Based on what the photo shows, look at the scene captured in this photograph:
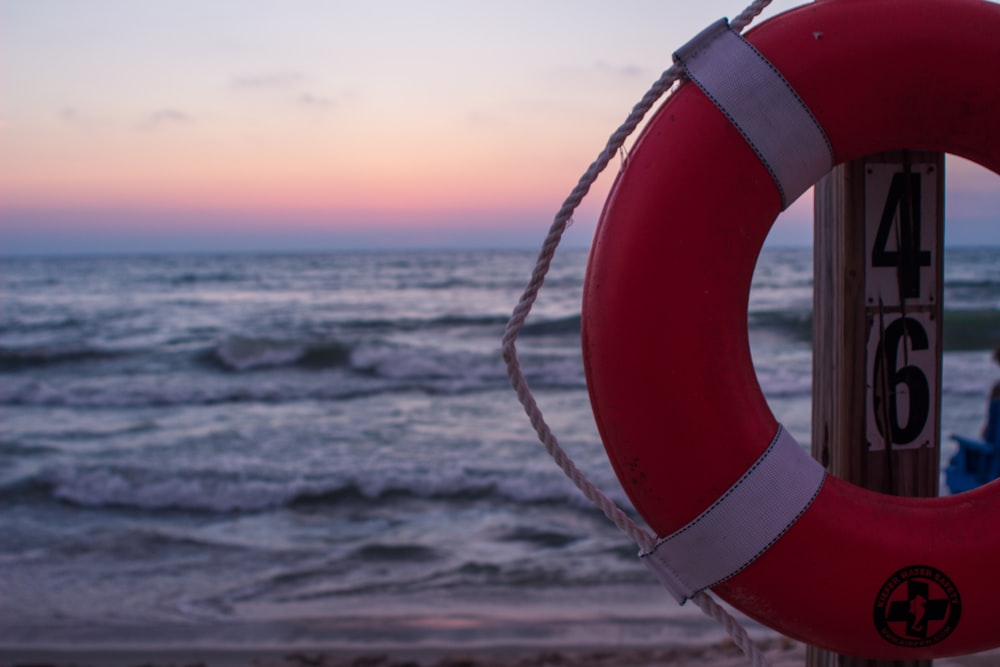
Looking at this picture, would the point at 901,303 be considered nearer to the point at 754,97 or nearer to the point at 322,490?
the point at 754,97

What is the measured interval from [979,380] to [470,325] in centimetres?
759

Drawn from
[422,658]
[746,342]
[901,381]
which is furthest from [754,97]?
[422,658]

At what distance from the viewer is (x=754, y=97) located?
115 centimetres

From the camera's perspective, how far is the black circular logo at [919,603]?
113 cm

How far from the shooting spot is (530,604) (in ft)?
10.8

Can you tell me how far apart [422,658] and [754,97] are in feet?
7.52

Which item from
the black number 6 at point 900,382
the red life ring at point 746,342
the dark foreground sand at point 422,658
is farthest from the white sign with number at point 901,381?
the dark foreground sand at point 422,658

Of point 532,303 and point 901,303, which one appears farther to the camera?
point 901,303

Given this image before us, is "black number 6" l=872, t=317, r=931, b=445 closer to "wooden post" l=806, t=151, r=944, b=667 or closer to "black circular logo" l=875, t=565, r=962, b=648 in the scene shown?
"wooden post" l=806, t=151, r=944, b=667

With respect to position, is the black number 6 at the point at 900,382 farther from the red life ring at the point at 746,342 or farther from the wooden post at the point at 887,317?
the red life ring at the point at 746,342

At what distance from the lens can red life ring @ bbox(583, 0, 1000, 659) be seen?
1121 mm

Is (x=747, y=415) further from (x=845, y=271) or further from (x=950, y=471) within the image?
(x=950, y=471)

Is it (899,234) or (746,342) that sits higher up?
(899,234)

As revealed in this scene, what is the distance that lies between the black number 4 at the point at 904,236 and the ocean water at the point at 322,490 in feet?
6.71
